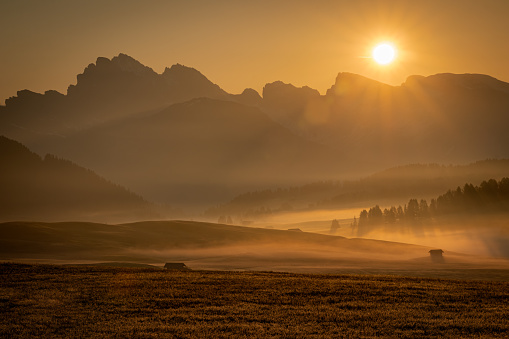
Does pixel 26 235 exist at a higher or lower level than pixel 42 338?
higher

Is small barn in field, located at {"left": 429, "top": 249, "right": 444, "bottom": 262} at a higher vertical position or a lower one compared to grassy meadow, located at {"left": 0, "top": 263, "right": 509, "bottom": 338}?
higher

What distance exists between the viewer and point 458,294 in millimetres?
43688

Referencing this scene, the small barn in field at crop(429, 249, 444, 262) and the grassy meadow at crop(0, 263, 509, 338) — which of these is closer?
the grassy meadow at crop(0, 263, 509, 338)

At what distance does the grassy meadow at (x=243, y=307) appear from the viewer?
101 feet

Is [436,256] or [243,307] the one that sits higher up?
[436,256]

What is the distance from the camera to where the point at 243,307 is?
37594 mm

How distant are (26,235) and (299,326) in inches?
6337

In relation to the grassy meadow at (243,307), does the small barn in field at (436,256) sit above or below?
above

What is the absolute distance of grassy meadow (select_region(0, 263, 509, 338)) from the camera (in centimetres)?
3072

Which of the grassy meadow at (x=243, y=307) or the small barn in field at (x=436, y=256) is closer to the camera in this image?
the grassy meadow at (x=243, y=307)

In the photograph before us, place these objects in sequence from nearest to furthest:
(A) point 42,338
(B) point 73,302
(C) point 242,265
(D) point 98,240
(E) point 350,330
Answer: (A) point 42,338 → (E) point 350,330 → (B) point 73,302 → (C) point 242,265 → (D) point 98,240

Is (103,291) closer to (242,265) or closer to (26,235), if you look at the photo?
(242,265)

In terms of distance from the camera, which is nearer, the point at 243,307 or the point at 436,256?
the point at 243,307

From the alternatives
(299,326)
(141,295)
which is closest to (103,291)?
(141,295)
